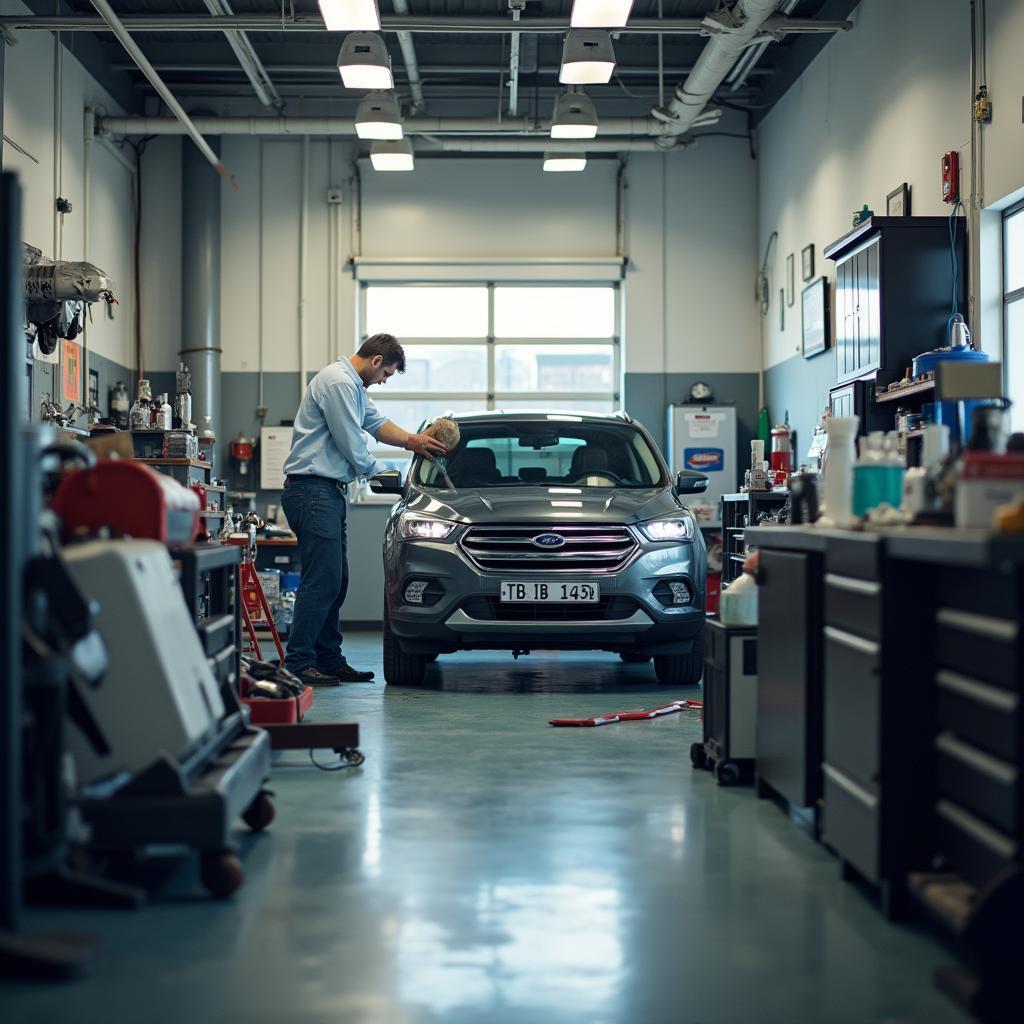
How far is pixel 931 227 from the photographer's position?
6398 mm

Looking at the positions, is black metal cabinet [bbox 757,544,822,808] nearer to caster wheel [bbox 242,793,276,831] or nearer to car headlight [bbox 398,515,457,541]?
caster wheel [bbox 242,793,276,831]

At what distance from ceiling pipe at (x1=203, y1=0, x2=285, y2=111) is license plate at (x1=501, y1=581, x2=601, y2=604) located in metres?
5.21

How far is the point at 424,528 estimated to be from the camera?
18.6 feet

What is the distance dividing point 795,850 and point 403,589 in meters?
3.00

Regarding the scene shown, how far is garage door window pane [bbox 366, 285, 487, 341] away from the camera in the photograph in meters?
11.3

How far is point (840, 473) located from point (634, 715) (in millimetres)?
2237

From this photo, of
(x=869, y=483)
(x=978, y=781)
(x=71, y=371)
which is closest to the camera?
(x=978, y=781)

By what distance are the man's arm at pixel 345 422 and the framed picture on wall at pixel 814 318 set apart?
13.9 feet

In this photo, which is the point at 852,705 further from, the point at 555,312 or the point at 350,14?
the point at 555,312

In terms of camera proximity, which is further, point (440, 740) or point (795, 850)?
point (440, 740)

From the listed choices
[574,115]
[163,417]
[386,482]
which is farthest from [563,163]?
[386,482]

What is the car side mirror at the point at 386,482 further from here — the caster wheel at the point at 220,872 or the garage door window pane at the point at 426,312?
the garage door window pane at the point at 426,312

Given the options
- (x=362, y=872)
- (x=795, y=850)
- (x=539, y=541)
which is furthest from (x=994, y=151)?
(x=362, y=872)

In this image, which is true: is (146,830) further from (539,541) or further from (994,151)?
(994,151)
